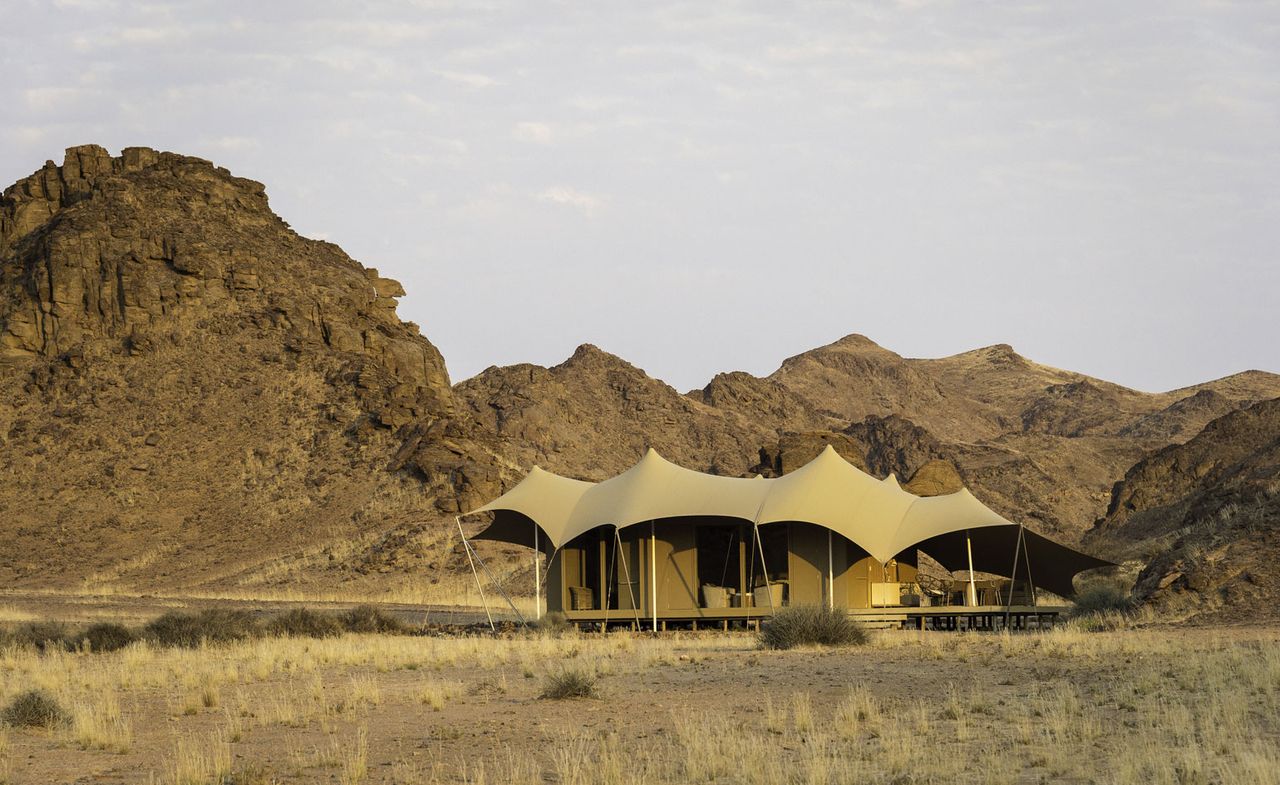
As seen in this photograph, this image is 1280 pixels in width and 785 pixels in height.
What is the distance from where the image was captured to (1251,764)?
1016 centimetres

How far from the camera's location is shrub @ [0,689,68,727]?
15492 millimetres

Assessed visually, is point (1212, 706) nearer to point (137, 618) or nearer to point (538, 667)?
point (538, 667)

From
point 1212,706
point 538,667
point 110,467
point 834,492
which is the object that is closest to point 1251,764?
point 1212,706

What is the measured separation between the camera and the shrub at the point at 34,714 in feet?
50.8

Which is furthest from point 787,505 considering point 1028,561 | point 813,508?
point 1028,561

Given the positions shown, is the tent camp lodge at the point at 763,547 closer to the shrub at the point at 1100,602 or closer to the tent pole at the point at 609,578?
the tent pole at the point at 609,578

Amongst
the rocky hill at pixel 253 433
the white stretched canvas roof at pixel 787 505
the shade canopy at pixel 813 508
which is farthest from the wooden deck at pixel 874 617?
the rocky hill at pixel 253 433

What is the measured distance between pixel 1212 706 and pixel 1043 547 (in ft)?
67.4

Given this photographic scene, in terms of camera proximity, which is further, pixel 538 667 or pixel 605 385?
pixel 605 385

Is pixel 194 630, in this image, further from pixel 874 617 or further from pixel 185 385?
pixel 185 385

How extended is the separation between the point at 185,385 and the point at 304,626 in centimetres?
3823

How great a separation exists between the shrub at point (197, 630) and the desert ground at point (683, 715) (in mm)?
3086

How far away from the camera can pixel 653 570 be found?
107ft

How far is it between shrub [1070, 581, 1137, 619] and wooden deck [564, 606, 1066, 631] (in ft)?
1.61
